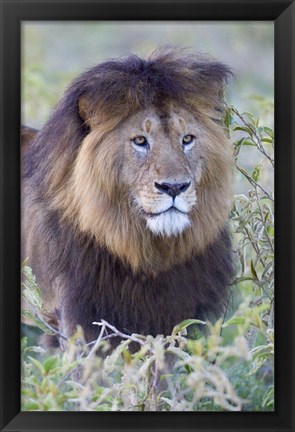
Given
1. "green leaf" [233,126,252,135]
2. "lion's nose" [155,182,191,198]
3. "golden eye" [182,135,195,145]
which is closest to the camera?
"lion's nose" [155,182,191,198]

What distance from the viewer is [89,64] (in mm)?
10180

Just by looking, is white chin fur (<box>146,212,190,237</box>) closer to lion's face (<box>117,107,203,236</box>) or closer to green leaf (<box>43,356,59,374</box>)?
lion's face (<box>117,107,203,236</box>)

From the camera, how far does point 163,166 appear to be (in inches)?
394

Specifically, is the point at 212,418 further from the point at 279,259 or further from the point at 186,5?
the point at 186,5

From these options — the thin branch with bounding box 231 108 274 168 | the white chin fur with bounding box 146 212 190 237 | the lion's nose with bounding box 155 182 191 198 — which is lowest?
the white chin fur with bounding box 146 212 190 237

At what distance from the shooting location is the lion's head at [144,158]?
10047 mm

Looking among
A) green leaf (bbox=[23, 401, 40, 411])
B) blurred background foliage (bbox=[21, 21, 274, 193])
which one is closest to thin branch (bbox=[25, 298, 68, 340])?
green leaf (bbox=[23, 401, 40, 411])

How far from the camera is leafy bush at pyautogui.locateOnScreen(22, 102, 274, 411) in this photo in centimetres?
1013

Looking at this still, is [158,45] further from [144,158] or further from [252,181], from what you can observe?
[252,181]

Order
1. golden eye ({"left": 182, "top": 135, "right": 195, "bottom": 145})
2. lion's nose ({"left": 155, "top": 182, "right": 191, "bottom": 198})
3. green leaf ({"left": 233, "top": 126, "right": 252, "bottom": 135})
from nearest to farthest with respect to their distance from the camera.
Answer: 1. lion's nose ({"left": 155, "top": 182, "right": 191, "bottom": 198})
2. golden eye ({"left": 182, "top": 135, "right": 195, "bottom": 145})
3. green leaf ({"left": 233, "top": 126, "right": 252, "bottom": 135})

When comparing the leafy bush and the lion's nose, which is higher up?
the lion's nose

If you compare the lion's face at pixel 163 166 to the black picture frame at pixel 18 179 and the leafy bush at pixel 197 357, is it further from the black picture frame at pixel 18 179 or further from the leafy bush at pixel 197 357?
the black picture frame at pixel 18 179

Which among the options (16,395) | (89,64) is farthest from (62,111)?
(16,395)
